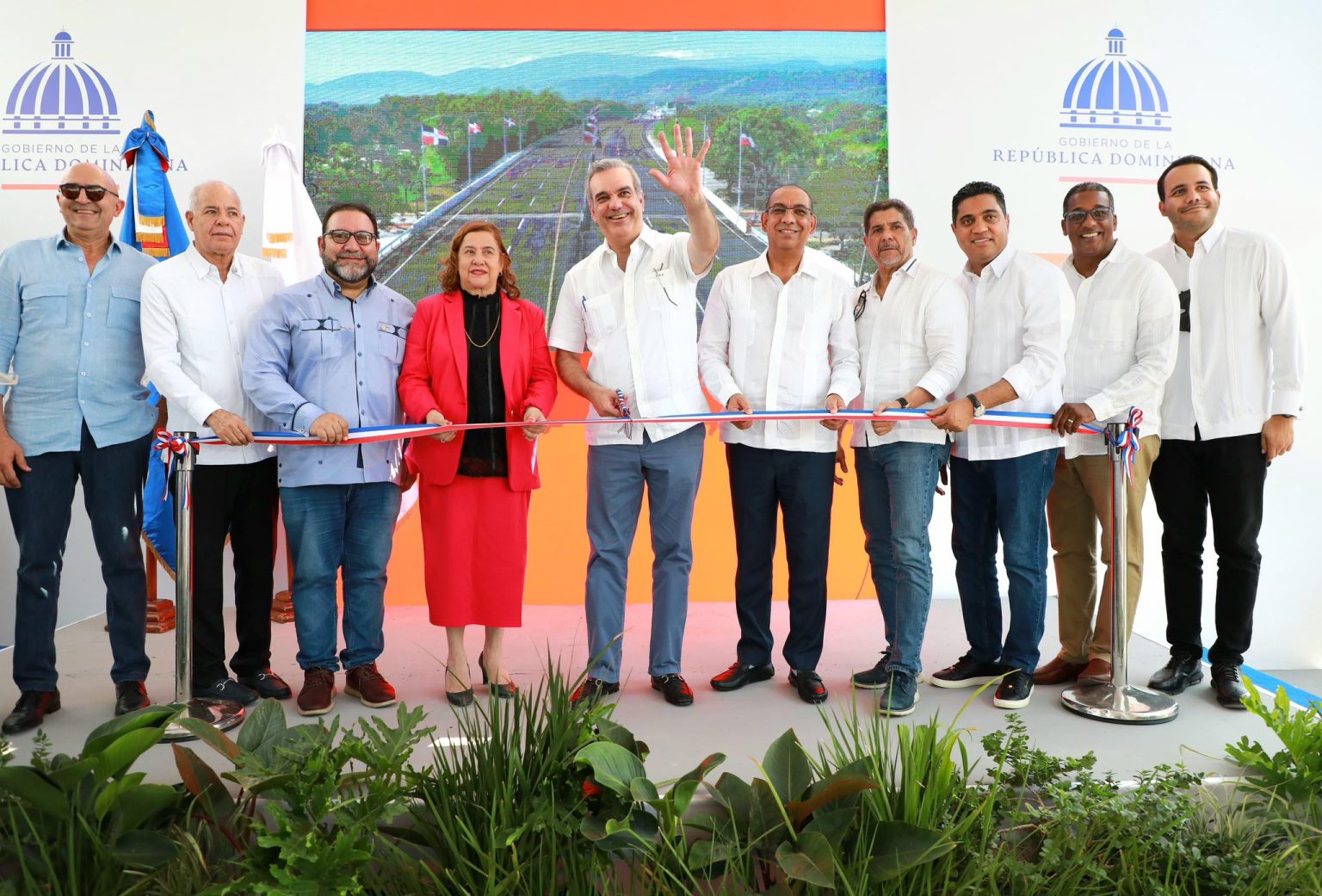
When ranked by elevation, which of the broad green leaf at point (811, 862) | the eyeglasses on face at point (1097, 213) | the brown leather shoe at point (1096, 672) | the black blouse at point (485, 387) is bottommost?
the broad green leaf at point (811, 862)

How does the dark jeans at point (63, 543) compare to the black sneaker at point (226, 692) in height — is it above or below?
above

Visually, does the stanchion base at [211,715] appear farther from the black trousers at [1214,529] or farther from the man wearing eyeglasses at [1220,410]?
the black trousers at [1214,529]

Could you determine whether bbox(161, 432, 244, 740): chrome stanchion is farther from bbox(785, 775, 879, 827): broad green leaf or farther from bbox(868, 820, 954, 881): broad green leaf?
bbox(868, 820, 954, 881): broad green leaf

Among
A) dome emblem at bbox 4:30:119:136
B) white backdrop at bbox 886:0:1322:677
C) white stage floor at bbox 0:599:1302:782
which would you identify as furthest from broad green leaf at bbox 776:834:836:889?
dome emblem at bbox 4:30:119:136

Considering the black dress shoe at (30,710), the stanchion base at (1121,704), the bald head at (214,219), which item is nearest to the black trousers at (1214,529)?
the stanchion base at (1121,704)

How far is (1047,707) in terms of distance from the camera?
3324 millimetres

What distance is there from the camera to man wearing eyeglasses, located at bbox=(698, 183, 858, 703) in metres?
3.45

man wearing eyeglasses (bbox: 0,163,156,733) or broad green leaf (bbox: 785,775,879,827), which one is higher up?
man wearing eyeglasses (bbox: 0,163,156,733)

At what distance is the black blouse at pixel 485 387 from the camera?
11.3 feet

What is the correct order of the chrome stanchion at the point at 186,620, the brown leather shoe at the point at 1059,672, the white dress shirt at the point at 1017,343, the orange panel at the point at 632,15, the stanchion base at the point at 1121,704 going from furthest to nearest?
the orange panel at the point at 632,15, the brown leather shoe at the point at 1059,672, the white dress shirt at the point at 1017,343, the stanchion base at the point at 1121,704, the chrome stanchion at the point at 186,620

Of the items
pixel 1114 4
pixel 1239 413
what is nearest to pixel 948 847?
pixel 1239 413

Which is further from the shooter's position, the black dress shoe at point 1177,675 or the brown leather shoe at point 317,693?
the black dress shoe at point 1177,675

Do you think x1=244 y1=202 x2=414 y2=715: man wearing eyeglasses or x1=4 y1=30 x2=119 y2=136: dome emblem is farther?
x1=4 y1=30 x2=119 y2=136: dome emblem

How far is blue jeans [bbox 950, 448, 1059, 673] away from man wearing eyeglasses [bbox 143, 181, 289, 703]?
2.37 m
